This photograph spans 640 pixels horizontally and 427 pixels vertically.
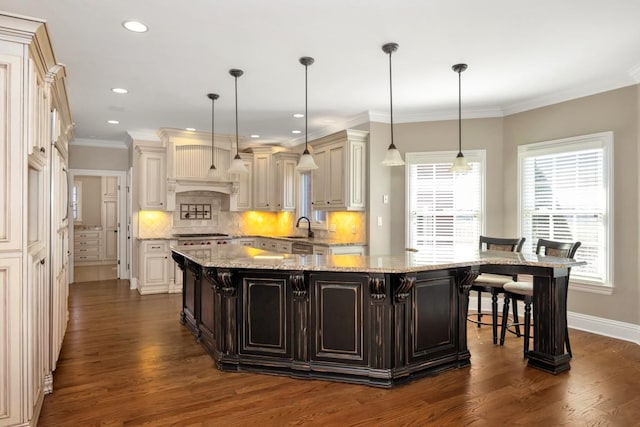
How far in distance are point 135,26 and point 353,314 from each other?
2.65 m

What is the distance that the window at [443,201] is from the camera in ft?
18.0

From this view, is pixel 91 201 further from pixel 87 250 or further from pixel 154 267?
pixel 154 267

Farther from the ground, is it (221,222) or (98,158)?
(98,158)

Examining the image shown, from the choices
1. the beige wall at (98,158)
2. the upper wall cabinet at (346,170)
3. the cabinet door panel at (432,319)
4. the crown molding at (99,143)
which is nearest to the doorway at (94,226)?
the beige wall at (98,158)

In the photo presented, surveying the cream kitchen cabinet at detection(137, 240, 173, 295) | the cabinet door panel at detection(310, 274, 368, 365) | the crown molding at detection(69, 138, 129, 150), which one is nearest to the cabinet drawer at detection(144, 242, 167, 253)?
the cream kitchen cabinet at detection(137, 240, 173, 295)

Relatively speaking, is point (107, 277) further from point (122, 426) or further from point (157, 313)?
point (122, 426)

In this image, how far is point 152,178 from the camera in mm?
6723

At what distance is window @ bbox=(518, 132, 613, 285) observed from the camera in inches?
173

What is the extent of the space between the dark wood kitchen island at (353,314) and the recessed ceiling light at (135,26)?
5.92ft

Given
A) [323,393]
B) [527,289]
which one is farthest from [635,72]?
[323,393]

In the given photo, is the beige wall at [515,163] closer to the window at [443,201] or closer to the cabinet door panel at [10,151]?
the window at [443,201]

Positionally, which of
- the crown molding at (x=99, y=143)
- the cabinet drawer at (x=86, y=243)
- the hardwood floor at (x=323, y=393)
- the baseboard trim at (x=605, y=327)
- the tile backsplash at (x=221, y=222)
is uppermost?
the crown molding at (x=99, y=143)

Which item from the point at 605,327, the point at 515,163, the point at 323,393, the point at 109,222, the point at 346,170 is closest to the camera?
the point at 323,393

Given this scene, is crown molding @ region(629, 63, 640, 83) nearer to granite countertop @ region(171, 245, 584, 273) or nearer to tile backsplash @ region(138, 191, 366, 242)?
granite countertop @ region(171, 245, 584, 273)
